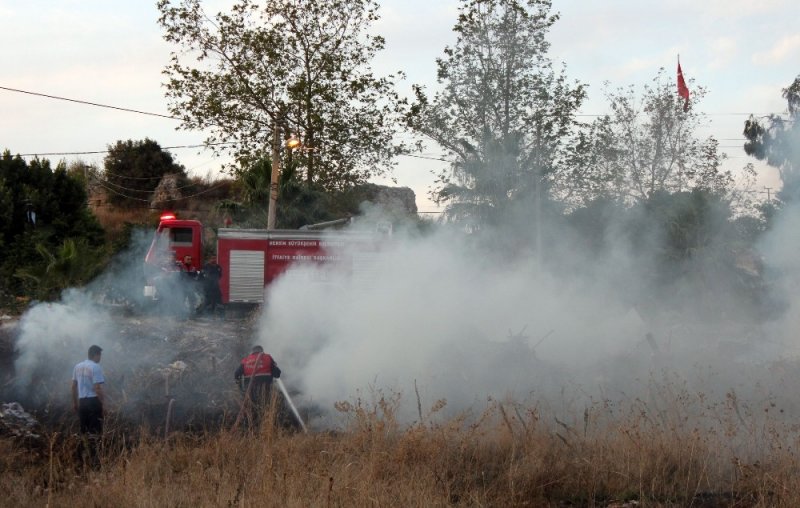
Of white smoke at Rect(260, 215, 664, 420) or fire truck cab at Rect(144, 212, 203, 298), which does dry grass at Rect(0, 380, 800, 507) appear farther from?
fire truck cab at Rect(144, 212, 203, 298)

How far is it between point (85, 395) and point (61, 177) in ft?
74.9

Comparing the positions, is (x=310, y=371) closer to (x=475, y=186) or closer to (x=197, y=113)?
(x=475, y=186)

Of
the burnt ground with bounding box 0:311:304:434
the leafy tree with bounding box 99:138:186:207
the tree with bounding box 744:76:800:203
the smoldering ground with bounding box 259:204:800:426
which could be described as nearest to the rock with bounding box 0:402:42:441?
the burnt ground with bounding box 0:311:304:434

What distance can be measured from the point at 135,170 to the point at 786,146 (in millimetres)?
39120

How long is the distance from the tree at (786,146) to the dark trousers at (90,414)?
1129 cm

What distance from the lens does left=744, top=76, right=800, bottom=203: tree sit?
13.0 m

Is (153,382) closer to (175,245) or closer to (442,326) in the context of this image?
(442,326)

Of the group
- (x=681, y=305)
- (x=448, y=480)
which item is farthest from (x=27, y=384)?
(x=681, y=305)

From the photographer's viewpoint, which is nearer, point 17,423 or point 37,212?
point 17,423

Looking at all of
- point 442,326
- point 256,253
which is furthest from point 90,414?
point 256,253

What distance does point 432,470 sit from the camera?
7.38 m

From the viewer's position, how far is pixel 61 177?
30.1 meters

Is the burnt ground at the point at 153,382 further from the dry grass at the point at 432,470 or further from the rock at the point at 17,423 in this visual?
the dry grass at the point at 432,470

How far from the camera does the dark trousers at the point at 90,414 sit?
975 centimetres
